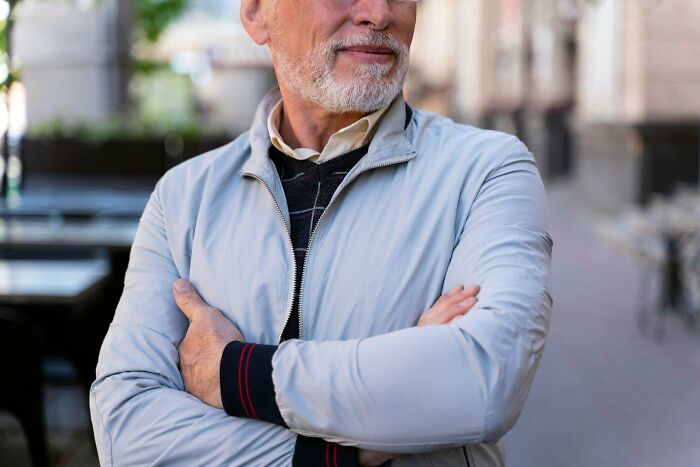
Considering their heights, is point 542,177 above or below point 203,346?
below

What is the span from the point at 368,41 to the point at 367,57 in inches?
1.4

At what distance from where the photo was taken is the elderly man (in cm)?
175

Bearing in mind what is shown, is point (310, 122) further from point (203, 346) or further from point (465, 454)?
point (465, 454)

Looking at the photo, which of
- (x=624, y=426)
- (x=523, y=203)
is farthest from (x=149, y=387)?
(x=624, y=426)

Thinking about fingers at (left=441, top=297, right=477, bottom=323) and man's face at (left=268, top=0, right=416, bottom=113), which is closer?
fingers at (left=441, top=297, right=477, bottom=323)

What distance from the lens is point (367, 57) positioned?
6.88 feet

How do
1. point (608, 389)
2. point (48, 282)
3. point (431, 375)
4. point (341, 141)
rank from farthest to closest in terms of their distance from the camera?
point (608, 389), point (48, 282), point (341, 141), point (431, 375)

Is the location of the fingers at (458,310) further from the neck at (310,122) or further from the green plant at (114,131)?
the green plant at (114,131)

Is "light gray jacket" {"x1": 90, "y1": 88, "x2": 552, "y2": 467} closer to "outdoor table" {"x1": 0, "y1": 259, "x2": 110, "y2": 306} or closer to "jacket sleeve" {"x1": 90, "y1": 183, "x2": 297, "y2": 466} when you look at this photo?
"jacket sleeve" {"x1": 90, "y1": 183, "x2": 297, "y2": 466}

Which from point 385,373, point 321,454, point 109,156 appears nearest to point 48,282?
point 321,454

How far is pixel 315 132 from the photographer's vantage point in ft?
7.49

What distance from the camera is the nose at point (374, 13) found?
2.05 m

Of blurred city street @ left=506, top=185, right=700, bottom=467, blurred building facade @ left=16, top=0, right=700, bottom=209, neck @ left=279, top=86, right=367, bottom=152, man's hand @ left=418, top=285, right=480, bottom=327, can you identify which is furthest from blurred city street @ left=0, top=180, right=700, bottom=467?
man's hand @ left=418, top=285, right=480, bottom=327

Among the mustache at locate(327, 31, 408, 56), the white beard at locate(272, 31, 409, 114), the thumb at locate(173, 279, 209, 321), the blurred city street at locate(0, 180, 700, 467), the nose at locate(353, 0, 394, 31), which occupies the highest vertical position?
the nose at locate(353, 0, 394, 31)
